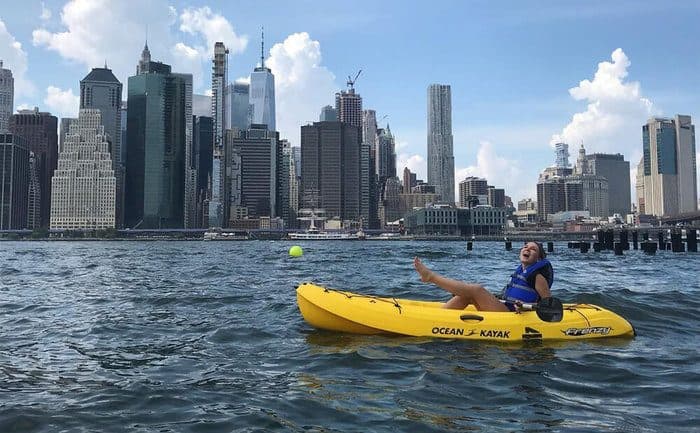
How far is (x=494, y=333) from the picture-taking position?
32.7 feet

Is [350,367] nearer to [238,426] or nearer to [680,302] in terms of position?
[238,426]

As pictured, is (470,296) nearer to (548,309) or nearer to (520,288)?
(520,288)

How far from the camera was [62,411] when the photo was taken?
6.13 metres

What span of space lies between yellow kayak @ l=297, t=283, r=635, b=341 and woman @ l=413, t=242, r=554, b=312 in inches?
11.1

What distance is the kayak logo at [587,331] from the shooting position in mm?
10370

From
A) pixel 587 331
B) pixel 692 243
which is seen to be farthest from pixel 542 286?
pixel 692 243

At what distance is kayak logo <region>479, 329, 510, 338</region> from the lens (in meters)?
9.95

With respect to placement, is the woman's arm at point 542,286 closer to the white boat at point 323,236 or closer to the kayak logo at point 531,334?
the kayak logo at point 531,334

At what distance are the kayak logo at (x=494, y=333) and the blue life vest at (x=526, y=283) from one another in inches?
29.2

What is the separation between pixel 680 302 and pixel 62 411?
16.8m

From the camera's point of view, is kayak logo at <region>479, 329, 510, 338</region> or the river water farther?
kayak logo at <region>479, 329, 510, 338</region>

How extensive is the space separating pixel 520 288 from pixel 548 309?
0.67 m

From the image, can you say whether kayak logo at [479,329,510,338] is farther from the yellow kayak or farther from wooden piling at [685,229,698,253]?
wooden piling at [685,229,698,253]

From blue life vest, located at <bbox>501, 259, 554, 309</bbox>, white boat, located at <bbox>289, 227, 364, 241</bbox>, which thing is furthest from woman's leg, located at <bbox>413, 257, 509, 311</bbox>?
white boat, located at <bbox>289, 227, 364, 241</bbox>
